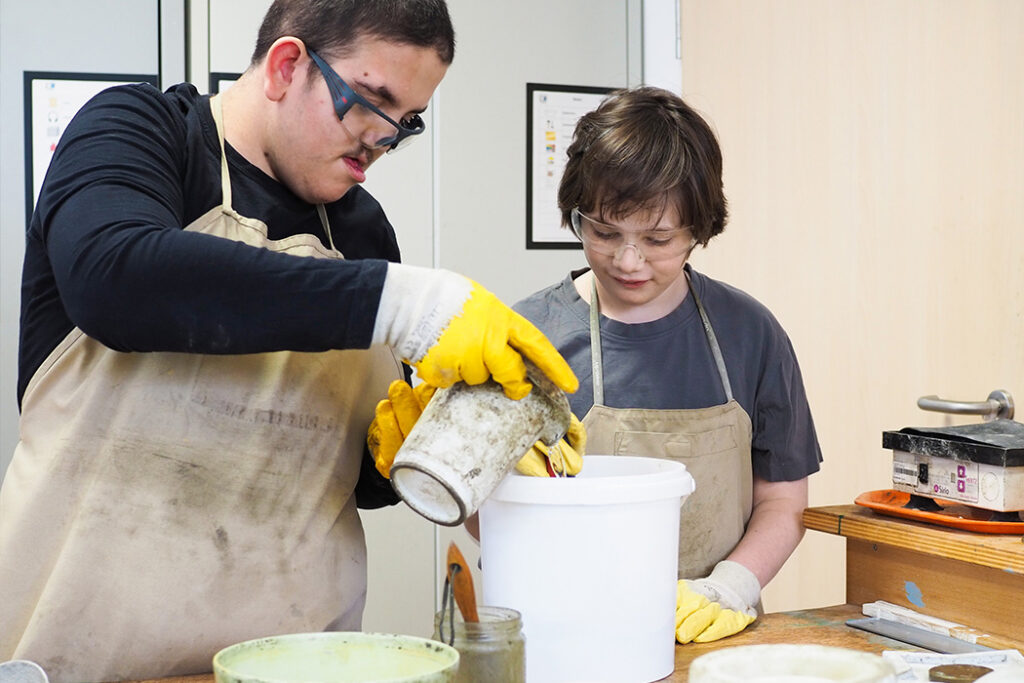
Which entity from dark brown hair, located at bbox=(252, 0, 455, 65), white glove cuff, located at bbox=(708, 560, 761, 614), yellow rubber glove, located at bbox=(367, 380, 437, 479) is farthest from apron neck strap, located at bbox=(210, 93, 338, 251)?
white glove cuff, located at bbox=(708, 560, 761, 614)

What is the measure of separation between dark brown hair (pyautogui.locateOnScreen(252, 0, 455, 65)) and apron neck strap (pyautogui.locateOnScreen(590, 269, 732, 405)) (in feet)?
1.99

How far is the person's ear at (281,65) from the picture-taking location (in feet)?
3.92

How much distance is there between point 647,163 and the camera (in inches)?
61.1

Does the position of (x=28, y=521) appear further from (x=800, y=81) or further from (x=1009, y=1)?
(x=800, y=81)

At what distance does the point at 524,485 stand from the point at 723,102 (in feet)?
6.93

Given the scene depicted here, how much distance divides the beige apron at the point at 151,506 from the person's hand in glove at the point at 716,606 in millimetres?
470

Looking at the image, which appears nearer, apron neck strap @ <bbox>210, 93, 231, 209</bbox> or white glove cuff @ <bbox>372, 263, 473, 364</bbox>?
white glove cuff @ <bbox>372, 263, 473, 364</bbox>

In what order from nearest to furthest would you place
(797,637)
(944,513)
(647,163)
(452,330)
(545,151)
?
(452,330), (797,637), (944,513), (647,163), (545,151)

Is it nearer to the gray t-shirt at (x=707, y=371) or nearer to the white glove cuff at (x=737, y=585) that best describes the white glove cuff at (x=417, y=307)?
the white glove cuff at (x=737, y=585)

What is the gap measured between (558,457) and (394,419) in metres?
0.20

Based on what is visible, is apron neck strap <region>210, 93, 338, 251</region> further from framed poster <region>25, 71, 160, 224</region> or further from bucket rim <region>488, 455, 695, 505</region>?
framed poster <region>25, 71, 160, 224</region>

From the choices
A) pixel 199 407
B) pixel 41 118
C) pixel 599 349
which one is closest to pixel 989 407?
pixel 599 349

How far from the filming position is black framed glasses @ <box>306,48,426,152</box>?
1184 millimetres

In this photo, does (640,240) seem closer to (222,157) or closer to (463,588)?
(222,157)
